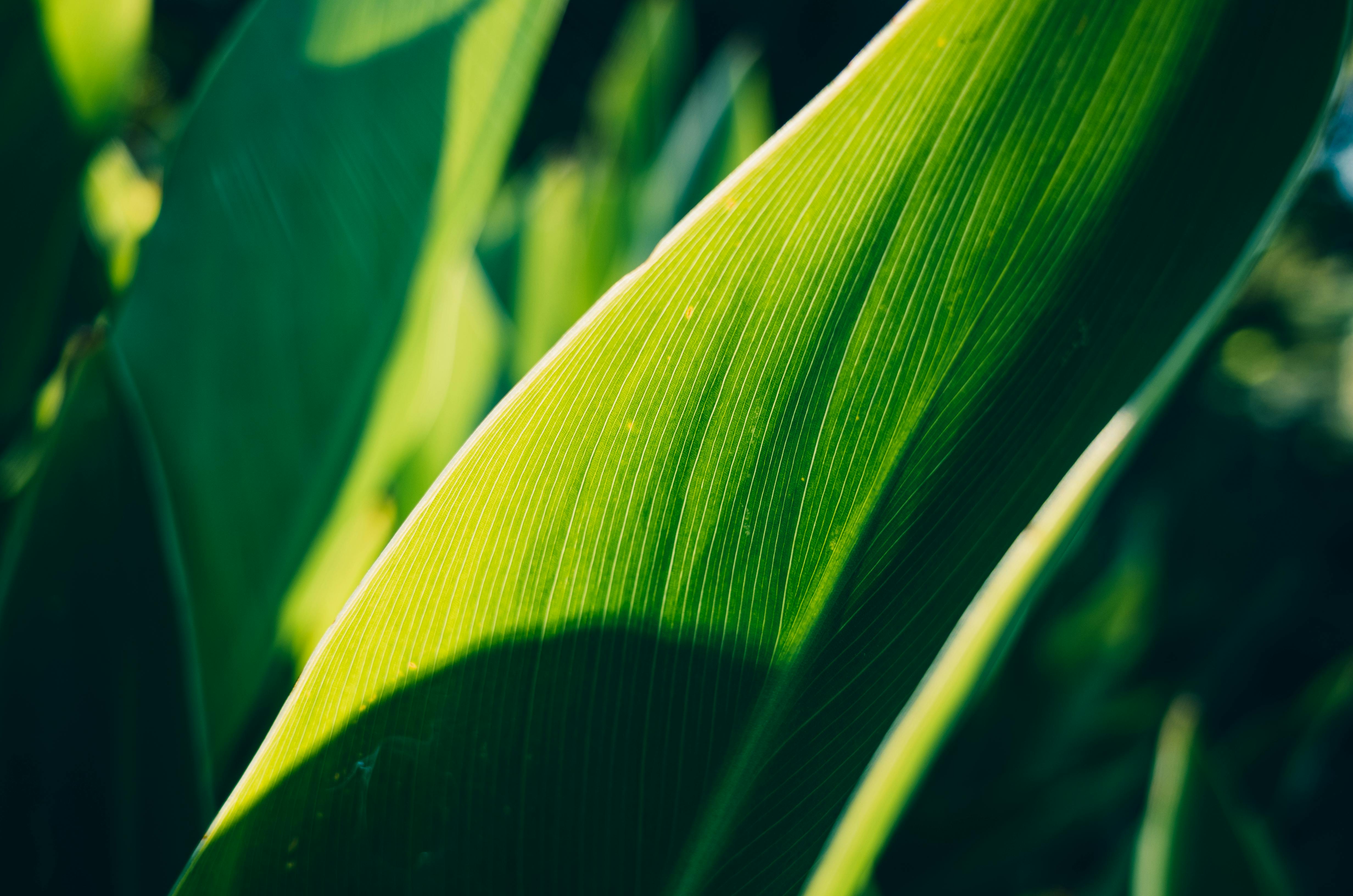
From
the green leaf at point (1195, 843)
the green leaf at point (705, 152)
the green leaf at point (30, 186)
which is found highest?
the green leaf at point (30, 186)

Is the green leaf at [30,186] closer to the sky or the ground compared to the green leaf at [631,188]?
closer to the sky

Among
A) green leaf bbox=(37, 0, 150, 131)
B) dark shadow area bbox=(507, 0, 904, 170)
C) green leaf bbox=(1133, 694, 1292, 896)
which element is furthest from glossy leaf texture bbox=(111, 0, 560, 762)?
dark shadow area bbox=(507, 0, 904, 170)

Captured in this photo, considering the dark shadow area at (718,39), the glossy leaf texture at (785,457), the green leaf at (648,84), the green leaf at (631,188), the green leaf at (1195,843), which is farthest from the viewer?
the dark shadow area at (718,39)

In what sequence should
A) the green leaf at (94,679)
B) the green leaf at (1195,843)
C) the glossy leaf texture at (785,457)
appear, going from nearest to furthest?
1. the glossy leaf texture at (785,457)
2. the green leaf at (94,679)
3. the green leaf at (1195,843)

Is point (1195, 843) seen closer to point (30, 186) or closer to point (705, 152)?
point (705, 152)

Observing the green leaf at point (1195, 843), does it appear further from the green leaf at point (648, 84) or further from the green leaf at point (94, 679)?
the green leaf at point (648, 84)

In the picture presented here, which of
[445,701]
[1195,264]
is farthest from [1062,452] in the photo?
[445,701]

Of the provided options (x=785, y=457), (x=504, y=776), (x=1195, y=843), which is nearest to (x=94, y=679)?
(x=504, y=776)

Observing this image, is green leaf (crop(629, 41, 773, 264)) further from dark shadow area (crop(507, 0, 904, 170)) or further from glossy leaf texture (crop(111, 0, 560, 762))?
dark shadow area (crop(507, 0, 904, 170))

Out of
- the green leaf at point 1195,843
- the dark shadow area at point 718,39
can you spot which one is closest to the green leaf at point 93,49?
the green leaf at point 1195,843
